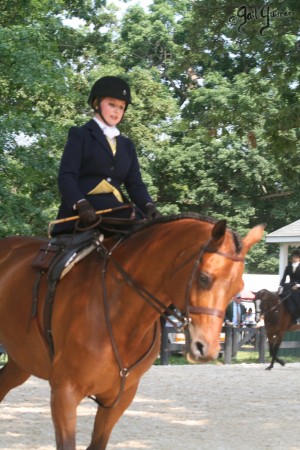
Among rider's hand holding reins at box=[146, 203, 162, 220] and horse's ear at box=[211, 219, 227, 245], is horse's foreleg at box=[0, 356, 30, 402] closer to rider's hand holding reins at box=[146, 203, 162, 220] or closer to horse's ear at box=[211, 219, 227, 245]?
rider's hand holding reins at box=[146, 203, 162, 220]

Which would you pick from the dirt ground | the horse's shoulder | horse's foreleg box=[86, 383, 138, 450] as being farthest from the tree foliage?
horse's foreleg box=[86, 383, 138, 450]

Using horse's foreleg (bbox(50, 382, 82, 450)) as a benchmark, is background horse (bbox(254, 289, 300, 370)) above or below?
below

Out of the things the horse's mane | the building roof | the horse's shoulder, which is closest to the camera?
the horse's mane

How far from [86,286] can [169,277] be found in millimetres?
644

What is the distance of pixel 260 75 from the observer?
52.0 ft

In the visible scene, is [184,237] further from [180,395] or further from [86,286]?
[180,395]

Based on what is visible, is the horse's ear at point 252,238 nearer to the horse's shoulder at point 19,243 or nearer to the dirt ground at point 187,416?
the horse's shoulder at point 19,243

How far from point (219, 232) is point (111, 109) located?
1.69 m

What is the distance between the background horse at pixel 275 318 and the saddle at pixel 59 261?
48.3ft

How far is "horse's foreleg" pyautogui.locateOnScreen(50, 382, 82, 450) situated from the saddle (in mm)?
492

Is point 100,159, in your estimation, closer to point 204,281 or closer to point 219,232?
point 219,232

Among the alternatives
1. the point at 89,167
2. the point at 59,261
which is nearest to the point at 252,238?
the point at 59,261

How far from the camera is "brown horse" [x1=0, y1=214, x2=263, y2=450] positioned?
5312 millimetres

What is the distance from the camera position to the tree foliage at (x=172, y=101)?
15.6 metres
